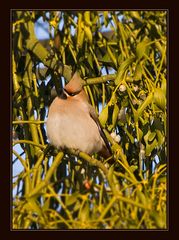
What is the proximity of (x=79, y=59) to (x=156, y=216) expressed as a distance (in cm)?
90

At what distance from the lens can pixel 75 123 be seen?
→ 12.0 feet

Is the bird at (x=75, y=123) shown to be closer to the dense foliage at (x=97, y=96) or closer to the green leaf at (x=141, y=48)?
the dense foliage at (x=97, y=96)

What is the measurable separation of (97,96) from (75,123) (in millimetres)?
152

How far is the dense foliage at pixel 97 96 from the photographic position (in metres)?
3.02

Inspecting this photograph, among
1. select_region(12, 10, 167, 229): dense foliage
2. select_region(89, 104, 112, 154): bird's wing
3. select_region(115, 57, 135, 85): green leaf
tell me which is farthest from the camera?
select_region(89, 104, 112, 154): bird's wing

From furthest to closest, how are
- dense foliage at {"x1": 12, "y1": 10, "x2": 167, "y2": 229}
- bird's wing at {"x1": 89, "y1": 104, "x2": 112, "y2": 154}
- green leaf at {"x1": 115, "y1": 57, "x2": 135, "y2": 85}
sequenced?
bird's wing at {"x1": 89, "y1": 104, "x2": 112, "y2": 154} → green leaf at {"x1": 115, "y1": 57, "x2": 135, "y2": 85} → dense foliage at {"x1": 12, "y1": 10, "x2": 167, "y2": 229}

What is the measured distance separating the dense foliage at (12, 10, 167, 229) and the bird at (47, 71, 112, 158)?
3 cm

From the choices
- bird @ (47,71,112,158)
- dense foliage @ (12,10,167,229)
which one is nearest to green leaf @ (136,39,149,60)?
dense foliage @ (12,10,167,229)

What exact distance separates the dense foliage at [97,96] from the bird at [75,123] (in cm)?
3

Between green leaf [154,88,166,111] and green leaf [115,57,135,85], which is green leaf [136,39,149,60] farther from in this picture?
green leaf [154,88,166,111]

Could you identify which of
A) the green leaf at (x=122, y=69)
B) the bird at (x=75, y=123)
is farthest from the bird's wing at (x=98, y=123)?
the green leaf at (x=122, y=69)

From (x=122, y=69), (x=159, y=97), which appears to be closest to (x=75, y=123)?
(x=122, y=69)

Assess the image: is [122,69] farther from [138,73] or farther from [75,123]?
[75,123]

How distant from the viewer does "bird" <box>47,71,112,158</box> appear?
11.6ft
